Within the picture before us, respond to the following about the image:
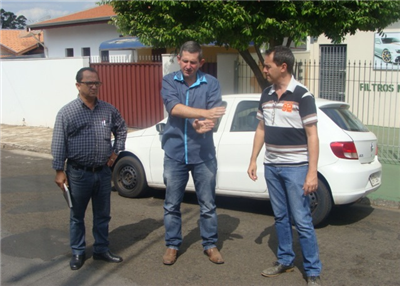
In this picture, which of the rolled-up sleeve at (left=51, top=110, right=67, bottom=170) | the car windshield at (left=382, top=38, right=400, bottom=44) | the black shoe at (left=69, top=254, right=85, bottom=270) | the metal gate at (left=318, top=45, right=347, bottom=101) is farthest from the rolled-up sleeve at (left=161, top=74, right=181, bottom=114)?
the car windshield at (left=382, top=38, right=400, bottom=44)

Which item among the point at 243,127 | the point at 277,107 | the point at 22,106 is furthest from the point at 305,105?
the point at 22,106

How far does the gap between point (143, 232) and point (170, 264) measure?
1120 millimetres

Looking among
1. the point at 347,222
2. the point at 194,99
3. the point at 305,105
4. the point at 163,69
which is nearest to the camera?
the point at 305,105

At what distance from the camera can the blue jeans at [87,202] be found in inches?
179

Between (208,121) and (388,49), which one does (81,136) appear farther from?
(388,49)

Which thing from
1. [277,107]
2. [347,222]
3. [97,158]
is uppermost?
[277,107]

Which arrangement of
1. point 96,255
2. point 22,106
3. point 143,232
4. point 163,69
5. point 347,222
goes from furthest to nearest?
point 22,106 → point 163,69 → point 347,222 → point 143,232 → point 96,255

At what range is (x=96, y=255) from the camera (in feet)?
15.8

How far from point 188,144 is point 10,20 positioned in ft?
259

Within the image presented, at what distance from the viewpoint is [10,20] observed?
75.6 metres

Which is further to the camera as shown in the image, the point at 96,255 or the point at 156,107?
the point at 156,107

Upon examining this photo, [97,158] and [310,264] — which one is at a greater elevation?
[97,158]

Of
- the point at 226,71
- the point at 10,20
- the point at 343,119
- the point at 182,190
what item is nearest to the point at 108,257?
the point at 182,190

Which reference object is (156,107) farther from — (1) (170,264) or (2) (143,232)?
(1) (170,264)
